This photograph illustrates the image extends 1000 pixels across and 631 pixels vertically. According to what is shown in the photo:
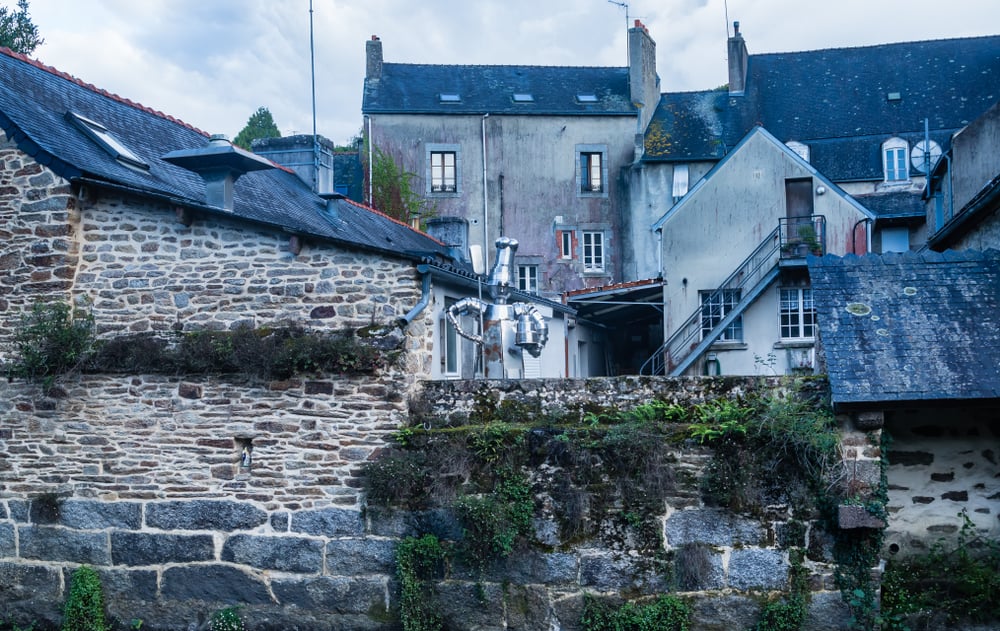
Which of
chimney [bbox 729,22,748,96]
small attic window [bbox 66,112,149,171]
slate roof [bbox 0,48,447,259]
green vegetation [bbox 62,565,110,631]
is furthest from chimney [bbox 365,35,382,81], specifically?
green vegetation [bbox 62,565,110,631]

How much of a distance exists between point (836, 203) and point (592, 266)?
29.2ft

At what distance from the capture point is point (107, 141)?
11.1 metres

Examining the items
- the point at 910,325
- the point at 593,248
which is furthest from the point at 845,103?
the point at 910,325

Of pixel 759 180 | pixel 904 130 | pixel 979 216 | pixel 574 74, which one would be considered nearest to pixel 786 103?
pixel 904 130

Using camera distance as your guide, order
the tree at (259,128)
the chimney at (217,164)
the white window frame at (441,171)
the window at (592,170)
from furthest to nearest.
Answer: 1. the tree at (259,128)
2. the window at (592,170)
3. the white window frame at (441,171)
4. the chimney at (217,164)

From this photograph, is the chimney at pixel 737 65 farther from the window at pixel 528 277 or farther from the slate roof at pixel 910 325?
the slate roof at pixel 910 325

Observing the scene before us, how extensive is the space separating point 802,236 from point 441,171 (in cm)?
1141

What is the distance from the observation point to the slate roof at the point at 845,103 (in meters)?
26.8

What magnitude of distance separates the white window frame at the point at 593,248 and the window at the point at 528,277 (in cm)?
152

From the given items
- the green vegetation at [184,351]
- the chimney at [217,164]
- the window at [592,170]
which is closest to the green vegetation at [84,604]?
the green vegetation at [184,351]

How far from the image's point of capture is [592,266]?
90.3ft

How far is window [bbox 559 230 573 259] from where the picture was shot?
2755 cm

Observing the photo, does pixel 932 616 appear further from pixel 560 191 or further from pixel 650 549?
pixel 560 191

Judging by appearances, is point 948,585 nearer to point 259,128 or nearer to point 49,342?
point 49,342
